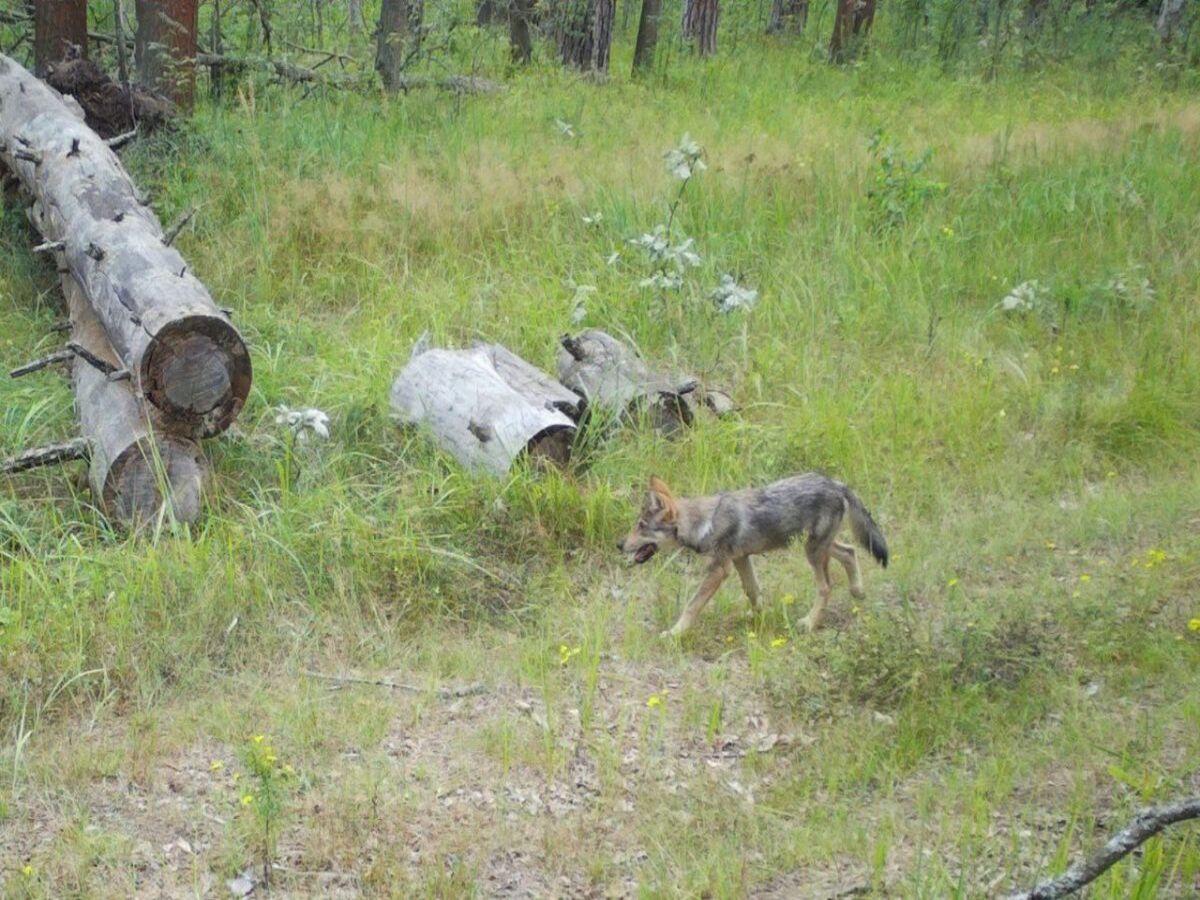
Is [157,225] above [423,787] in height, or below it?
above

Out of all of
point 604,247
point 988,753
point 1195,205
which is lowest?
point 988,753

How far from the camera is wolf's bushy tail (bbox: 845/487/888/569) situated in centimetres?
673

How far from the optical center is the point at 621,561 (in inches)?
287

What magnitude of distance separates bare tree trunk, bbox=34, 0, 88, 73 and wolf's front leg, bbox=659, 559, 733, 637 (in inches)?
343

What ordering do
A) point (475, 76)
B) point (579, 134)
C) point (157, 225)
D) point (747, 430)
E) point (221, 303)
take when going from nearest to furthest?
1. point (747, 430)
2. point (157, 225)
3. point (221, 303)
4. point (579, 134)
5. point (475, 76)

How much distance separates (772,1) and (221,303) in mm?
17008

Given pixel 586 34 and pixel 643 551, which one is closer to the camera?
pixel 643 551

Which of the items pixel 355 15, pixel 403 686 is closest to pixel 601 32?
pixel 355 15

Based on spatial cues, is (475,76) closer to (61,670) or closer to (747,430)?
(747,430)

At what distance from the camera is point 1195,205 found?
11.2m

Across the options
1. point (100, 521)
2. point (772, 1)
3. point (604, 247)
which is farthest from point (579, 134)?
point (772, 1)

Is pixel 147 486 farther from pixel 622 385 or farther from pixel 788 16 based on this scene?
pixel 788 16

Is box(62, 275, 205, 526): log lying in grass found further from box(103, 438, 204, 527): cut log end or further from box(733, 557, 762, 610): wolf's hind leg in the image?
box(733, 557, 762, 610): wolf's hind leg

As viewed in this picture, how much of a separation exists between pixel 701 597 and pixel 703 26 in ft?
46.1
